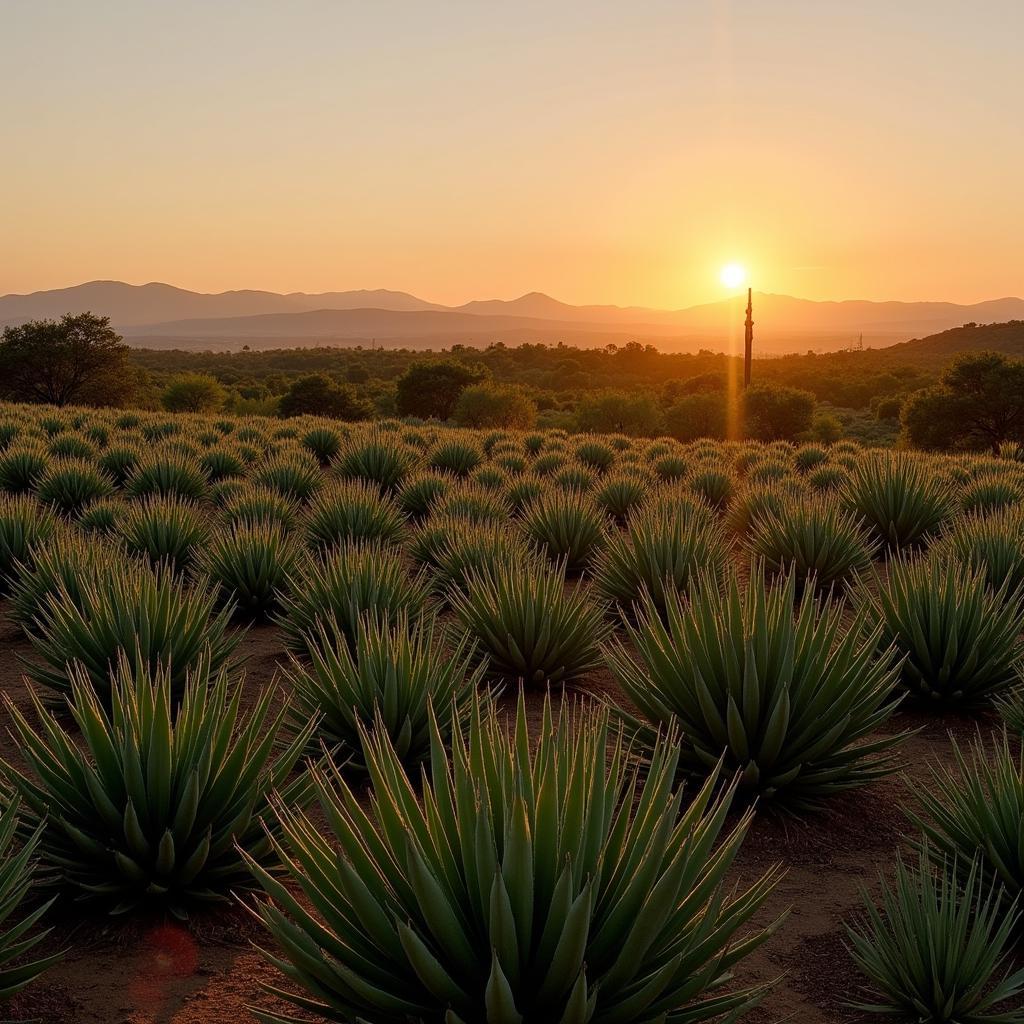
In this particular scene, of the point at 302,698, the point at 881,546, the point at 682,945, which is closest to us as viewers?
the point at 682,945

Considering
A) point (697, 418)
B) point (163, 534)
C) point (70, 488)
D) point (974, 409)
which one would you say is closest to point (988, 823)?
point (163, 534)

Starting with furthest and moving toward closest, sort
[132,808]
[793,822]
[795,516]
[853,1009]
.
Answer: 1. [795,516]
2. [793,822]
3. [132,808]
4. [853,1009]

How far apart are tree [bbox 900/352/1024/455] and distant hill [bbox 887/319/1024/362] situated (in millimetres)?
52297

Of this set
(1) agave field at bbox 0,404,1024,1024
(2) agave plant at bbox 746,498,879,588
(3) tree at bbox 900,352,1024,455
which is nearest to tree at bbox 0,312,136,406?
(3) tree at bbox 900,352,1024,455

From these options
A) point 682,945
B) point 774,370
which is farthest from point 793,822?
point 774,370

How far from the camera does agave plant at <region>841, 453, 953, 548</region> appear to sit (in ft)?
37.3

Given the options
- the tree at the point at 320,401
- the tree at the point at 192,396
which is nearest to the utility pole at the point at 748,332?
the tree at the point at 320,401

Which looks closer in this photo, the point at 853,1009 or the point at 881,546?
the point at 853,1009

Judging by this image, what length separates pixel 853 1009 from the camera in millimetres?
3416

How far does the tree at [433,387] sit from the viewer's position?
53.0 metres

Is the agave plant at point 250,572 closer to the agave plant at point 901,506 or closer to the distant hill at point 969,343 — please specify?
the agave plant at point 901,506

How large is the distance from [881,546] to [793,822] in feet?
23.3

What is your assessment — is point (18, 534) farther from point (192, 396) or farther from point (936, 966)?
point (192, 396)

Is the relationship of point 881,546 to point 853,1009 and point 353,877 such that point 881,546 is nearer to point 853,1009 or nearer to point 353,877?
point 853,1009
